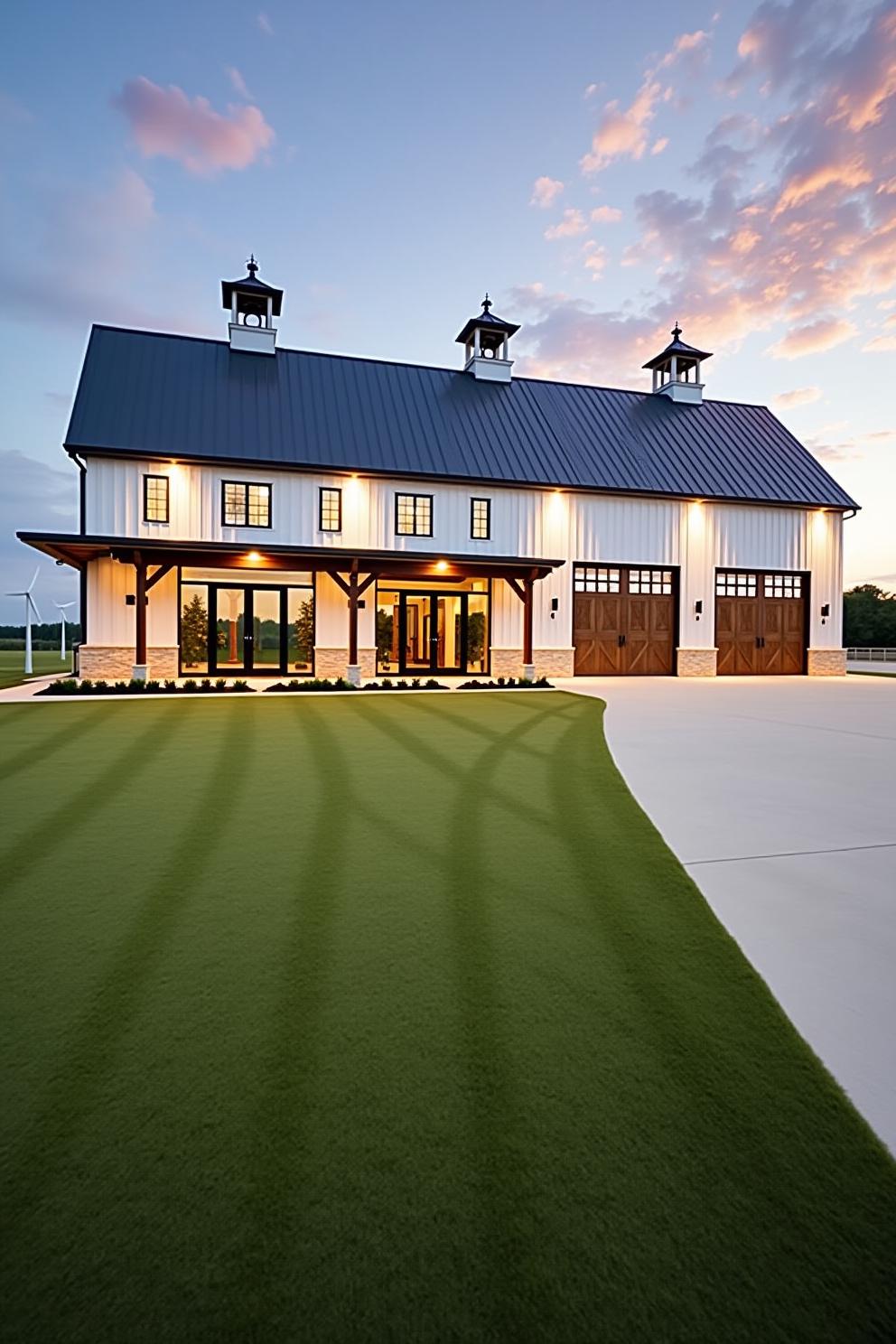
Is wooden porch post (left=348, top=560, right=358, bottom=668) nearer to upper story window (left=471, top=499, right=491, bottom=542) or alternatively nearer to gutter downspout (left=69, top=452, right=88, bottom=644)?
upper story window (left=471, top=499, right=491, bottom=542)

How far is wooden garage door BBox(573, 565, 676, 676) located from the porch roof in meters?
2.00

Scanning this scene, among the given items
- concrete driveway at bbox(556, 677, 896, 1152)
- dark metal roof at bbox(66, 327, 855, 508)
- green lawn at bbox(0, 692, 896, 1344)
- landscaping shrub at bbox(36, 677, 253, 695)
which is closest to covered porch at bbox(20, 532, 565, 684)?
landscaping shrub at bbox(36, 677, 253, 695)

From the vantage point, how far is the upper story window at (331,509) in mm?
19859

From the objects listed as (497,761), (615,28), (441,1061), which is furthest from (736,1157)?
(615,28)

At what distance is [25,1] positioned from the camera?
12.4 m

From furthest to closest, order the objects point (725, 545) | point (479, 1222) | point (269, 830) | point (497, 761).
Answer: point (725, 545)
point (497, 761)
point (269, 830)
point (479, 1222)

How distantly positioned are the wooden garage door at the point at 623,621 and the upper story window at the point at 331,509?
26.4ft

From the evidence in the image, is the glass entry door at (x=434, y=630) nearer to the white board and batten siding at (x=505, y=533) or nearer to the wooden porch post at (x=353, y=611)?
the white board and batten siding at (x=505, y=533)

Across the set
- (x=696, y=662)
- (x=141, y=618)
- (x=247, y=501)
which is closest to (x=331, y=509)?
(x=247, y=501)

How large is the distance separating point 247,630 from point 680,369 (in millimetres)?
20016

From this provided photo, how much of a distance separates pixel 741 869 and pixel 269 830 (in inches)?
132

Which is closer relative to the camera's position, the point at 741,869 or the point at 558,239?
the point at 741,869

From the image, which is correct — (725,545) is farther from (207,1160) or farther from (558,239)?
(207,1160)

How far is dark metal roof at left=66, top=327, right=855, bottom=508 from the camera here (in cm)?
1922
